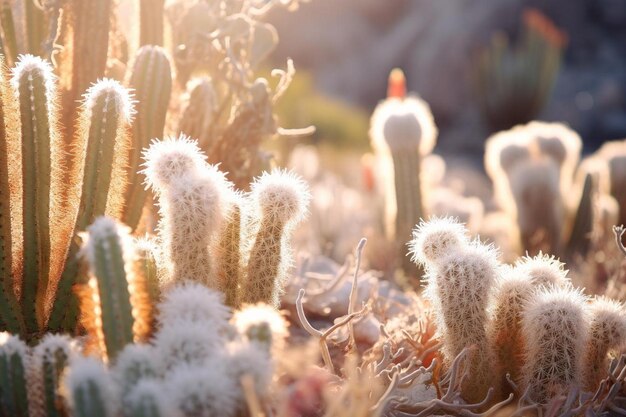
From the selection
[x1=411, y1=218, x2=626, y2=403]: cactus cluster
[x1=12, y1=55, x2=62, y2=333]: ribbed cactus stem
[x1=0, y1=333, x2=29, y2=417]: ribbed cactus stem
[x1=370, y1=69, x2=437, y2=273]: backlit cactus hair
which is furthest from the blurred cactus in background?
[x1=0, y1=333, x2=29, y2=417]: ribbed cactus stem

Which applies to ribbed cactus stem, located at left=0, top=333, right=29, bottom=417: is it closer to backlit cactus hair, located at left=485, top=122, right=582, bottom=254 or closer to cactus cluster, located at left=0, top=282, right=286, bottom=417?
cactus cluster, located at left=0, top=282, right=286, bottom=417

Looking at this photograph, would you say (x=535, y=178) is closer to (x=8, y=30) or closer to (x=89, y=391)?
(x=8, y=30)

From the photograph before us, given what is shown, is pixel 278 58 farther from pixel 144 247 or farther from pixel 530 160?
pixel 144 247

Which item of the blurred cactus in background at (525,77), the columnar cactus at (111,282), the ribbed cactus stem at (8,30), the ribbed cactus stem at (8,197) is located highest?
the blurred cactus in background at (525,77)

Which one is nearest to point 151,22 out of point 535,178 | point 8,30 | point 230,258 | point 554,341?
point 8,30

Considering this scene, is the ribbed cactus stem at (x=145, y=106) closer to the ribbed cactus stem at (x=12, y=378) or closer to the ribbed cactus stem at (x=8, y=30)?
the ribbed cactus stem at (x=8, y=30)

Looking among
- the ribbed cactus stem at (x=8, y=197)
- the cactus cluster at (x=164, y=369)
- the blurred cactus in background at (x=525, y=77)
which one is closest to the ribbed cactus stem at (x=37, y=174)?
the ribbed cactus stem at (x=8, y=197)

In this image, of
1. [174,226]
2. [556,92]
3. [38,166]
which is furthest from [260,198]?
[556,92]

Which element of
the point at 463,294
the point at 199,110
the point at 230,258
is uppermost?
the point at 199,110
